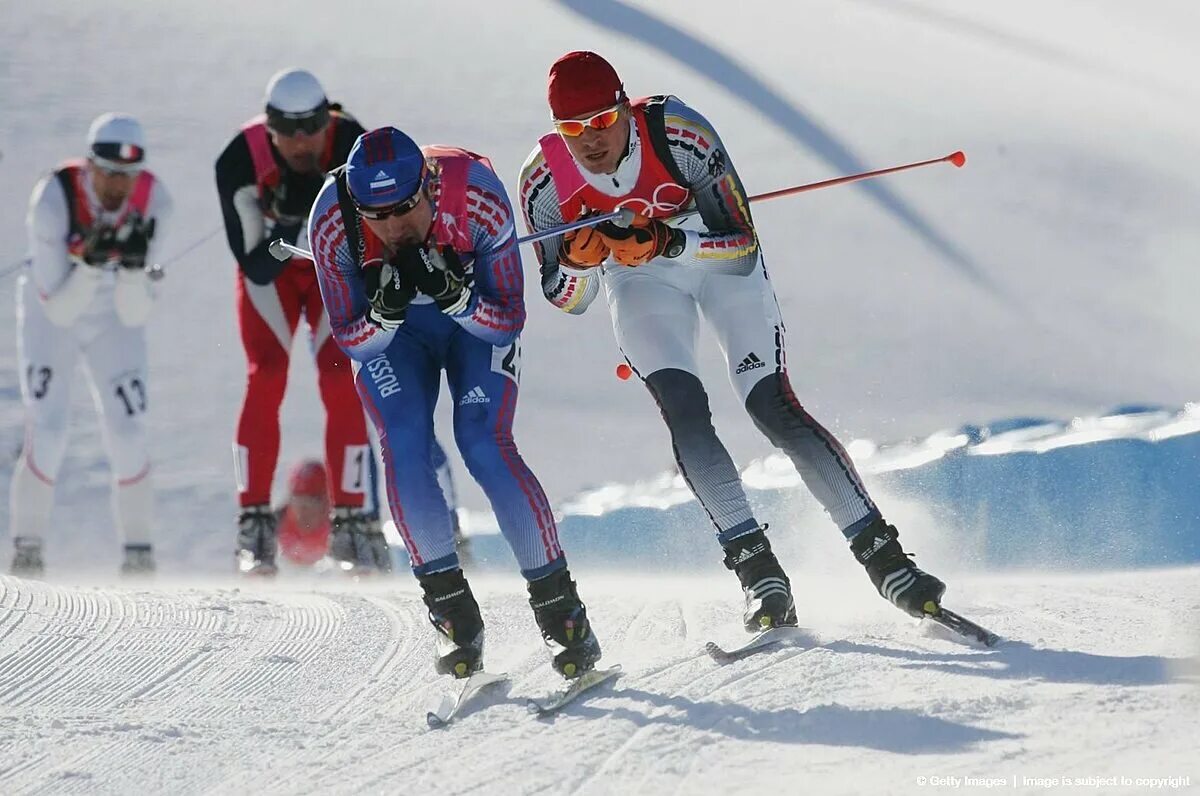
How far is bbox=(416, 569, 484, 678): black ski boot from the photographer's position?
15.9 feet

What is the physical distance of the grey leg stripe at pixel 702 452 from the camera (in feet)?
17.5

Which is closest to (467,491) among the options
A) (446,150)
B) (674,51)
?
(446,150)

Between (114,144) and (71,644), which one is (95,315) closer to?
(114,144)

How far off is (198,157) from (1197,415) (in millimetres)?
9681

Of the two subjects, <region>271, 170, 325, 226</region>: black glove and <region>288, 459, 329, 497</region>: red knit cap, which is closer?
<region>271, 170, 325, 226</region>: black glove

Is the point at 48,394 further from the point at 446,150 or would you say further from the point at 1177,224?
the point at 1177,224

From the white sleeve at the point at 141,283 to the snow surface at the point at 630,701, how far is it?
2.70 meters

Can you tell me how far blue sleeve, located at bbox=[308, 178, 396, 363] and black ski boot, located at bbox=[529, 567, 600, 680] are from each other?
2.77 feet

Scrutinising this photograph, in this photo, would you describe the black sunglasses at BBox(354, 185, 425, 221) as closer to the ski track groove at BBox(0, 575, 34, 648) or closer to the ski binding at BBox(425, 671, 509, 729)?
the ski binding at BBox(425, 671, 509, 729)

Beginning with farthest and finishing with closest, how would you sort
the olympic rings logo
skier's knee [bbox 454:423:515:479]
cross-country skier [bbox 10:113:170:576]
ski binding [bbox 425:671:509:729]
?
cross-country skier [bbox 10:113:170:576] → the olympic rings logo → skier's knee [bbox 454:423:515:479] → ski binding [bbox 425:671:509:729]

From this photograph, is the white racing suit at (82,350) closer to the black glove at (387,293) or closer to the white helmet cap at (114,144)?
the white helmet cap at (114,144)

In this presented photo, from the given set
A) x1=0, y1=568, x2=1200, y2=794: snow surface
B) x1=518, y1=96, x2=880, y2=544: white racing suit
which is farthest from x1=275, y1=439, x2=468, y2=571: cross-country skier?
x1=518, y1=96, x2=880, y2=544: white racing suit

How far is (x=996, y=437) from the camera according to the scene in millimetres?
9711

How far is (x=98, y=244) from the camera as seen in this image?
868 centimetres
